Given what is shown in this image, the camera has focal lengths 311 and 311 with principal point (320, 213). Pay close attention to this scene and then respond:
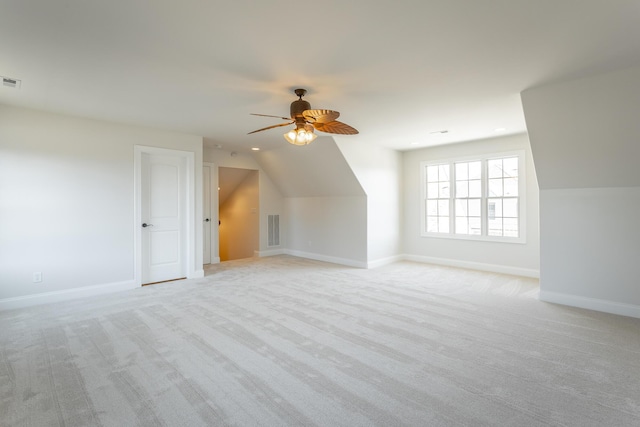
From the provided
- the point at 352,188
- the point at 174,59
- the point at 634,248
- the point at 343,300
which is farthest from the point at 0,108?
the point at 634,248

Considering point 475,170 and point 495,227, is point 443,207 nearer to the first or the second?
point 475,170

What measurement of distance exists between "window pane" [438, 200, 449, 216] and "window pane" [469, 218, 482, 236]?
1.67ft

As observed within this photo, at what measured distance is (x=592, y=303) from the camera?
3.79m

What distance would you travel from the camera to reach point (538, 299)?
413cm

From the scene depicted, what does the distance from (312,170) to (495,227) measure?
12.2 feet

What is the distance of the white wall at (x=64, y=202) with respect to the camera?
12.5 feet

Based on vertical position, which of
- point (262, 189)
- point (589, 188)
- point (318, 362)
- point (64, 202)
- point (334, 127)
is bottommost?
point (318, 362)

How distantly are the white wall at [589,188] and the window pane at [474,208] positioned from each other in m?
1.91

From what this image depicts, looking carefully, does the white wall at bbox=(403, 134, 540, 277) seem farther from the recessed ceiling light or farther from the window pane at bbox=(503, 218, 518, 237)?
the recessed ceiling light

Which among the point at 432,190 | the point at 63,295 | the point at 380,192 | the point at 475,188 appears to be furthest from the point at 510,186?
the point at 63,295

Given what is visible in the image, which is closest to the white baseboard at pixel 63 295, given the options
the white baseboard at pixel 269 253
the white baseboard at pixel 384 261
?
the white baseboard at pixel 269 253

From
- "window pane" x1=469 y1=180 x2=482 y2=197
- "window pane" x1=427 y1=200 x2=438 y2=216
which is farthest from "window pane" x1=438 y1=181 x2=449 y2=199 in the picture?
"window pane" x1=469 y1=180 x2=482 y2=197

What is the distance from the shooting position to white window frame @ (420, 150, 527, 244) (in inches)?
213

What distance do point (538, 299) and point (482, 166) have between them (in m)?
2.71
